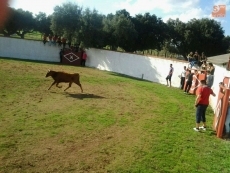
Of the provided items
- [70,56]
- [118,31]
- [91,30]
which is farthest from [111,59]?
[118,31]

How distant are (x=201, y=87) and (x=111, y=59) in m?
20.4

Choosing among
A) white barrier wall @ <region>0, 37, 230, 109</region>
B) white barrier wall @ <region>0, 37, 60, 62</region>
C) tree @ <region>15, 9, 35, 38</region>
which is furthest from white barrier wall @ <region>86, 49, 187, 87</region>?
tree @ <region>15, 9, 35, 38</region>

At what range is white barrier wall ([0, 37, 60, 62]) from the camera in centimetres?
3081

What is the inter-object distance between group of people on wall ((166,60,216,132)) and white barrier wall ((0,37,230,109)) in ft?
5.14

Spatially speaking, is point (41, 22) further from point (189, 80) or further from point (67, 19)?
point (189, 80)

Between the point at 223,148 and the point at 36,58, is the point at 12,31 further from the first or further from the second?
the point at 223,148

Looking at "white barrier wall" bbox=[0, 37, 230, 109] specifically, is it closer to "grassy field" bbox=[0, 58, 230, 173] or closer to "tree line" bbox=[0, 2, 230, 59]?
"tree line" bbox=[0, 2, 230, 59]

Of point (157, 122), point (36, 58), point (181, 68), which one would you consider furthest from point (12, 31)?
point (157, 122)

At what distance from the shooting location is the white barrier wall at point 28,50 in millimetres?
30812

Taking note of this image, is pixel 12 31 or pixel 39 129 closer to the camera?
pixel 39 129

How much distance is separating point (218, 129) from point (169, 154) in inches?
119

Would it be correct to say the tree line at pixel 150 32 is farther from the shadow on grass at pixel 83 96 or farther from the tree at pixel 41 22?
the shadow on grass at pixel 83 96

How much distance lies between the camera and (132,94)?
53.2 feet

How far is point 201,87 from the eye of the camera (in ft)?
32.4
